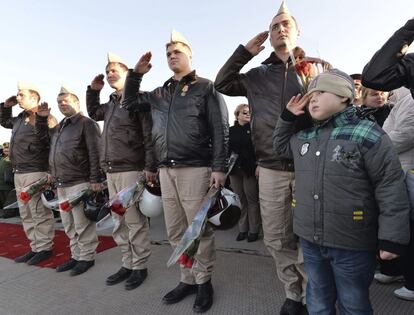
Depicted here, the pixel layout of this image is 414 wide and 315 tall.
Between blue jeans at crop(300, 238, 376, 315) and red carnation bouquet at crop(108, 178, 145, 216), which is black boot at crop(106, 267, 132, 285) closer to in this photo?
red carnation bouquet at crop(108, 178, 145, 216)

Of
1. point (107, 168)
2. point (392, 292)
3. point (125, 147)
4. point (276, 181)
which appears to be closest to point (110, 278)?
point (107, 168)

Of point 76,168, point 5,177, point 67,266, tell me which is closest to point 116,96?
point 76,168

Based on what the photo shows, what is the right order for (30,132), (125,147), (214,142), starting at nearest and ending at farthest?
(214,142) < (125,147) < (30,132)

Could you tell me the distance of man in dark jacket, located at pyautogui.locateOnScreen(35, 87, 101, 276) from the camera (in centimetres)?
336

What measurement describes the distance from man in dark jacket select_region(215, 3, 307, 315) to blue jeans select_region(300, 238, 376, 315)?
36cm

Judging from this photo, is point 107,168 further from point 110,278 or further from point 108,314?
point 108,314

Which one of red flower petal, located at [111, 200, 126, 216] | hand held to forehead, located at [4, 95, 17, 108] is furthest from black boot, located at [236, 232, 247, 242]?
hand held to forehead, located at [4, 95, 17, 108]

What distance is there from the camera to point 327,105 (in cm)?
156

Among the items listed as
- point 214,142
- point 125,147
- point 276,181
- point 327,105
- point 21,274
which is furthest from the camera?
point 21,274

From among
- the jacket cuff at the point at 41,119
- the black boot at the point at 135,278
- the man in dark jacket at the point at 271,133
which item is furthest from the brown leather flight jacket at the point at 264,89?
the jacket cuff at the point at 41,119

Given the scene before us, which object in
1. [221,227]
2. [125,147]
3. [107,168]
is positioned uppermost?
[125,147]

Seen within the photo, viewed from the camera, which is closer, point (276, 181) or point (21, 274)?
point (276, 181)

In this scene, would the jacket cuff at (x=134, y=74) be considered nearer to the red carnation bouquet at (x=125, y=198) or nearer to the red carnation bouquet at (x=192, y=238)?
the red carnation bouquet at (x=125, y=198)

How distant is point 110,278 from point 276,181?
186 centimetres
